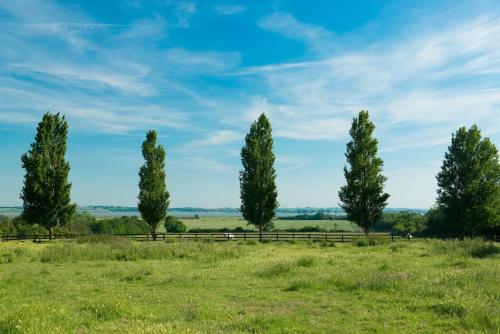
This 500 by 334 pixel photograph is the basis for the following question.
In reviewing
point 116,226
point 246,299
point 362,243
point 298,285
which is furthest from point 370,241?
point 116,226

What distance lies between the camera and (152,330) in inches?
371

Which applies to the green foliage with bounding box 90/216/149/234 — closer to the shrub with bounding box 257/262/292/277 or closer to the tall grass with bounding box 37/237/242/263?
the tall grass with bounding box 37/237/242/263

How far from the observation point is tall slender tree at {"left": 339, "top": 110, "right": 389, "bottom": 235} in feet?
163

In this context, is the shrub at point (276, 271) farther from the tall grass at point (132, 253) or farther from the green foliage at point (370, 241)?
the green foliage at point (370, 241)

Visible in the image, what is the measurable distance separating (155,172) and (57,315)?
151 ft

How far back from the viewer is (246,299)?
14.8 metres

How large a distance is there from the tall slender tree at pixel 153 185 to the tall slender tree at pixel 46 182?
8708mm

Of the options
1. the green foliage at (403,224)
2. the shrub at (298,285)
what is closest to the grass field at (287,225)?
the green foliage at (403,224)

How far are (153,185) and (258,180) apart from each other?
547 inches

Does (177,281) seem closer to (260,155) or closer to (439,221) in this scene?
(260,155)

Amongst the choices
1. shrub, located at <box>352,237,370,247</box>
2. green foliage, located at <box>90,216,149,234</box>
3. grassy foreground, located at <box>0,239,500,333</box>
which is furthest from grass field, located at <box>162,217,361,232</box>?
grassy foreground, located at <box>0,239,500,333</box>

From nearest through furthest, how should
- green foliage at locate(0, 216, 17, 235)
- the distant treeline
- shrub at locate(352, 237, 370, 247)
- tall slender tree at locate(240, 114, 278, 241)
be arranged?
1. shrub at locate(352, 237, 370, 247)
2. tall slender tree at locate(240, 114, 278, 241)
3. green foliage at locate(0, 216, 17, 235)
4. the distant treeline

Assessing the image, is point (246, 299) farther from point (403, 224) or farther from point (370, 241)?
point (403, 224)

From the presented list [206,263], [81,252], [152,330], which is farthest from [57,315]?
[81,252]
